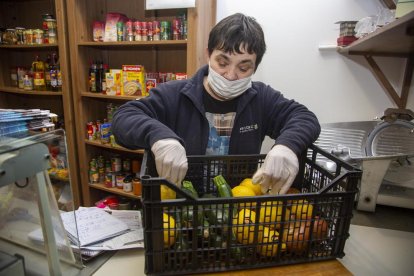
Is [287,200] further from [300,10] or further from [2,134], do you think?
[300,10]

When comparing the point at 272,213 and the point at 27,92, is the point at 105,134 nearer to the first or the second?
the point at 27,92

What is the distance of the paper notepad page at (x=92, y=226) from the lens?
0.74m

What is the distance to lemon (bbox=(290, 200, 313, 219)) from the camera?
61 cm

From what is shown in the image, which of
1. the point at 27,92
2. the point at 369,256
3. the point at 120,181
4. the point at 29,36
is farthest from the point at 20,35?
the point at 369,256

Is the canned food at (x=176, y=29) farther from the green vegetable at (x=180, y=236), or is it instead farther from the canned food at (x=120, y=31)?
the green vegetable at (x=180, y=236)

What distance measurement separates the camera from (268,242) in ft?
1.95

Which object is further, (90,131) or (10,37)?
(10,37)

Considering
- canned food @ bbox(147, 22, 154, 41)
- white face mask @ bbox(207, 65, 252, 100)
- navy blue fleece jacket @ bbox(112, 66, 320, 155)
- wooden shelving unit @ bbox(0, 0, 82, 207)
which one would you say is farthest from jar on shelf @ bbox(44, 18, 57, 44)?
white face mask @ bbox(207, 65, 252, 100)

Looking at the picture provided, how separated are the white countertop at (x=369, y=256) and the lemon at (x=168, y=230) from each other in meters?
0.15

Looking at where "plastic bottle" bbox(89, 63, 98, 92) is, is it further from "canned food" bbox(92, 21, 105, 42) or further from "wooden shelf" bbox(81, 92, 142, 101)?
"canned food" bbox(92, 21, 105, 42)

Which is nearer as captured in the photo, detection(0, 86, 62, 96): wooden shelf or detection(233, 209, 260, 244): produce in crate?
detection(233, 209, 260, 244): produce in crate

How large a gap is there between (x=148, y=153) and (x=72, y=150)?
1698 millimetres

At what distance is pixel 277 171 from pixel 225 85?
1.33 feet

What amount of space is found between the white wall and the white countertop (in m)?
0.93
